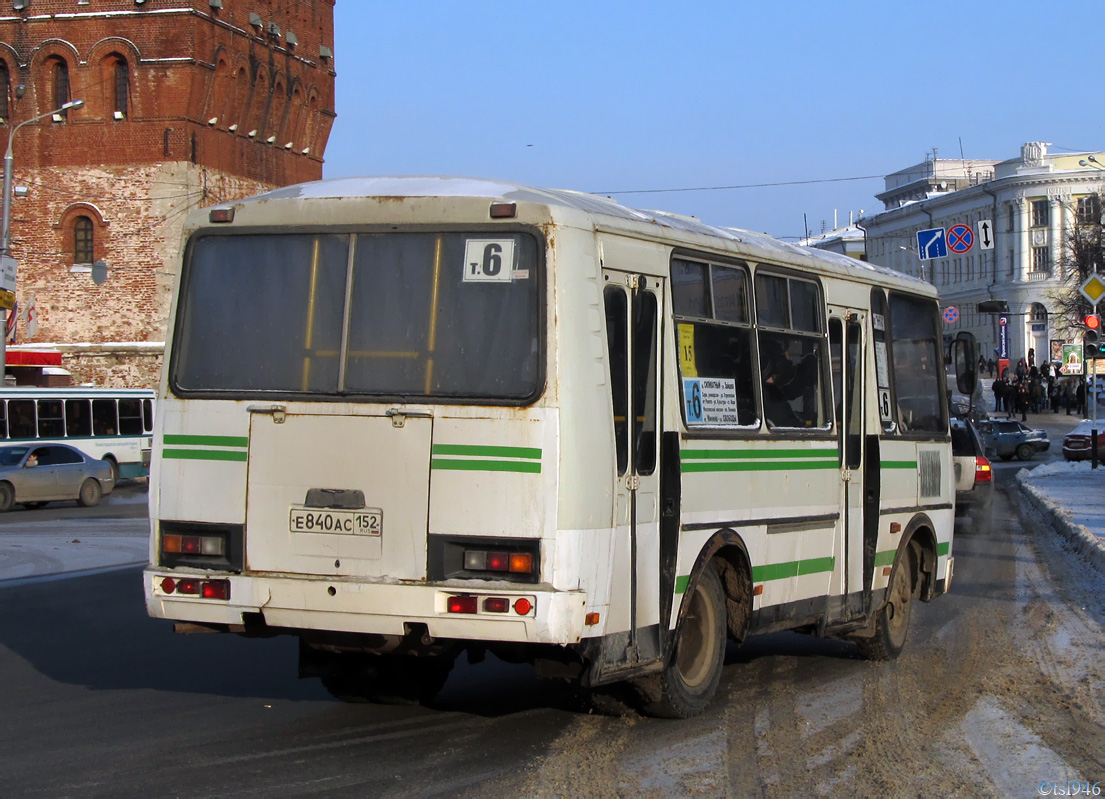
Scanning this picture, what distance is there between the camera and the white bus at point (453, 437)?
669 centimetres

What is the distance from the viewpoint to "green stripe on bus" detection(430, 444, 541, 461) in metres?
6.64

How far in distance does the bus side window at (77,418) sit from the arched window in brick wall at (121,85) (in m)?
14.4

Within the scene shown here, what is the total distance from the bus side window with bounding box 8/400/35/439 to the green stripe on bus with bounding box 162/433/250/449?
99.0 feet

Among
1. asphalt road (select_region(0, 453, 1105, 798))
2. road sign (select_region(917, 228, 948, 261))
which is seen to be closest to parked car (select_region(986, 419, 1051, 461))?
road sign (select_region(917, 228, 948, 261))

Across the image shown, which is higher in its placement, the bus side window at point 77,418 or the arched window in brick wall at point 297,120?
the arched window in brick wall at point 297,120

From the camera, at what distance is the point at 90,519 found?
88.2 feet

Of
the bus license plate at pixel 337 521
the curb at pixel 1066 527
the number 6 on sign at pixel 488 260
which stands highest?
the number 6 on sign at pixel 488 260

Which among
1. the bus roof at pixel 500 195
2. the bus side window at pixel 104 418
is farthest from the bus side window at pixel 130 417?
the bus roof at pixel 500 195

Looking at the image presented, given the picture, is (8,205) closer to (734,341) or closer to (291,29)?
(291,29)

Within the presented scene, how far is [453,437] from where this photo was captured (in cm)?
676

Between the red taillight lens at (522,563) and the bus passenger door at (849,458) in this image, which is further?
the bus passenger door at (849,458)

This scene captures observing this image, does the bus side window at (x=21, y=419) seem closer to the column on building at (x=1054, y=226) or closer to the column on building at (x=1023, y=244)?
the column on building at (x=1054, y=226)

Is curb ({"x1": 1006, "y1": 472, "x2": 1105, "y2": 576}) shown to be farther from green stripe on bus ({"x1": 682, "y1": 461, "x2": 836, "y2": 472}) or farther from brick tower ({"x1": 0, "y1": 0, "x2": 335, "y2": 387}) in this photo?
brick tower ({"x1": 0, "y1": 0, "x2": 335, "y2": 387})

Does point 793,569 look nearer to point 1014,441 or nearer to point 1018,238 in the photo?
point 1014,441
